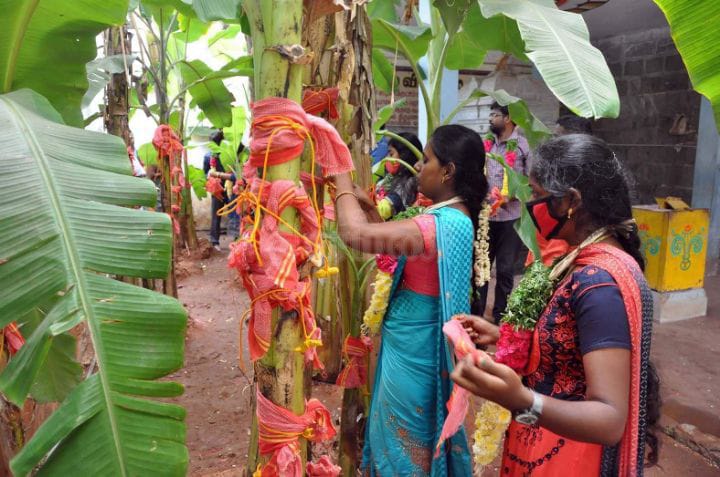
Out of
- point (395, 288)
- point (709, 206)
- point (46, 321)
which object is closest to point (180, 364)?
point (46, 321)

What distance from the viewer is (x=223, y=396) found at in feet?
12.3

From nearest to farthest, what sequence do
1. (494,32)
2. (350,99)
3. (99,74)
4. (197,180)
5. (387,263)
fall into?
(350,99) < (387,263) < (494,32) < (99,74) < (197,180)

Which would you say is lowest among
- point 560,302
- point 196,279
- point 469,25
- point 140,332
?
point 196,279

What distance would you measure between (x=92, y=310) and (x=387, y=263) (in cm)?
134

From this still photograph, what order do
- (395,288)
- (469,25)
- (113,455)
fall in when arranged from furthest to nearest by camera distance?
(469,25)
(395,288)
(113,455)

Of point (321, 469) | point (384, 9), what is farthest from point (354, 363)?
point (384, 9)

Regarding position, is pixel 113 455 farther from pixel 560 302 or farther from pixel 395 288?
pixel 395 288

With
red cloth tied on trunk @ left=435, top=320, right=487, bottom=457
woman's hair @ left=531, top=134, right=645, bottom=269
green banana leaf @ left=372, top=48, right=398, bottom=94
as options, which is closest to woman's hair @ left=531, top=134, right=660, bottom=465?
woman's hair @ left=531, top=134, right=645, bottom=269

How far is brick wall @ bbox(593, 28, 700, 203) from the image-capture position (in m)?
6.57

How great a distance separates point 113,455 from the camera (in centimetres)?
90

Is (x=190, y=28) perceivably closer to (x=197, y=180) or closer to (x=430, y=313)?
(x=197, y=180)

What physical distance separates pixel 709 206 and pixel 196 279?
624 centimetres

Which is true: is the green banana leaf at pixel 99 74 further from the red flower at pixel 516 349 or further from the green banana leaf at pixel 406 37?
the red flower at pixel 516 349

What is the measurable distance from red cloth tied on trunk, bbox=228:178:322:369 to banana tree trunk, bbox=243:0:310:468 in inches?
1.1
